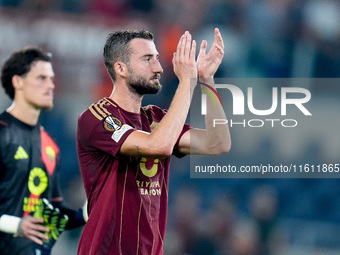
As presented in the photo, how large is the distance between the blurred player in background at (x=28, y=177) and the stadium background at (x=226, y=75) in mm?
1689

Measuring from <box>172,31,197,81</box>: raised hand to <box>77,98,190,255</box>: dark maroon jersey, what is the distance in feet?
1.34

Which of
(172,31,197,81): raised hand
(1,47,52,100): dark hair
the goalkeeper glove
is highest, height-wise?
(1,47,52,100): dark hair

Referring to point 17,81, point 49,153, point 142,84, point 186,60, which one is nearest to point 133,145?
point 142,84

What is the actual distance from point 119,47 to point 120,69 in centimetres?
15

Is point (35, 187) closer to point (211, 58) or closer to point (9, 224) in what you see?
point (9, 224)

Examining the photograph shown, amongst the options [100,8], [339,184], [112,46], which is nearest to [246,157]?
[339,184]

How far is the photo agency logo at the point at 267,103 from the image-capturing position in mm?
7645

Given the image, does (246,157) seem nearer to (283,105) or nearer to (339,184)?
(283,105)

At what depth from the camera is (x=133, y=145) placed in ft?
9.39

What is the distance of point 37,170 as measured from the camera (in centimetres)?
507

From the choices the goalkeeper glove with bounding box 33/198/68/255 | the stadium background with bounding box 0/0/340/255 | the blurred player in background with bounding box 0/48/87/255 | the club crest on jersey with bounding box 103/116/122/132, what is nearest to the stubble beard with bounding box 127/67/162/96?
the club crest on jersey with bounding box 103/116/122/132

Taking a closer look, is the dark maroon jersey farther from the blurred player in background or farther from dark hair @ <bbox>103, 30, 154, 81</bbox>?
the blurred player in background

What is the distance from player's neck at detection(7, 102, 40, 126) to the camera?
5188mm

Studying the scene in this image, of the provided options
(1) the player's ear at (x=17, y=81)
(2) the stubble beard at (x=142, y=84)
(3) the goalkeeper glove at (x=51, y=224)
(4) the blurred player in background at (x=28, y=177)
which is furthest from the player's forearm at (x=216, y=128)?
(1) the player's ear at (x=17, y=81)
